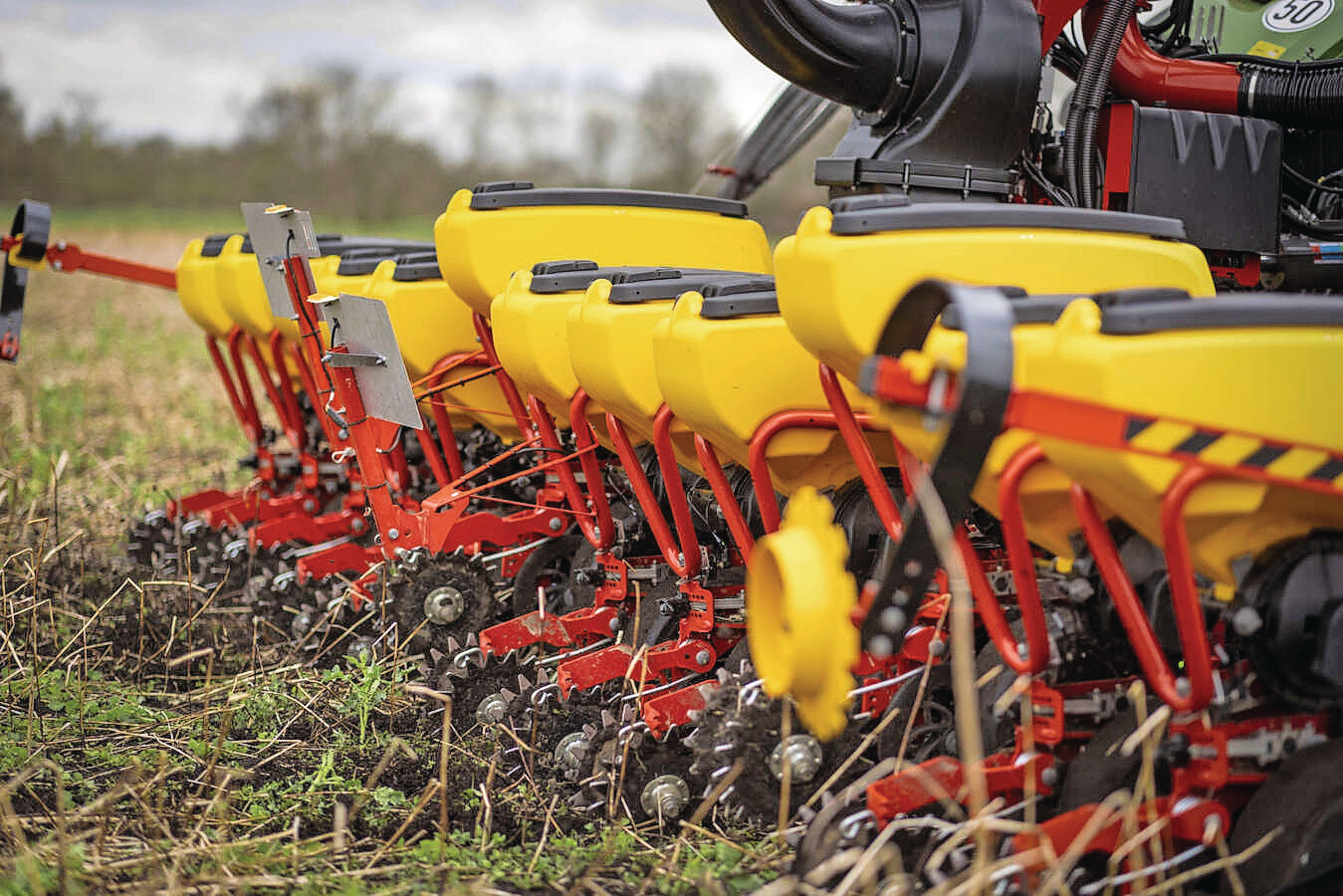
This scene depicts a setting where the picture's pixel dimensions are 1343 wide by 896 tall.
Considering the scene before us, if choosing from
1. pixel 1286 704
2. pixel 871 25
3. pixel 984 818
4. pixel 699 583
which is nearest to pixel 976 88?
pixel 871 25

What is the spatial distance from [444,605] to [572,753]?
0.87 m

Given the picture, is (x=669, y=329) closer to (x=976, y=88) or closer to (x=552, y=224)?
(x=976, y=88)

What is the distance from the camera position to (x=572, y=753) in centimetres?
312

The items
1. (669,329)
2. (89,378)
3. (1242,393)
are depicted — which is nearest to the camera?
(1242,393)

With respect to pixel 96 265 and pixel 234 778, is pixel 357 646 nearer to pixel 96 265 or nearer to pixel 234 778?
pixel 234 778

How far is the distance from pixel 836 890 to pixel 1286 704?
810 mm

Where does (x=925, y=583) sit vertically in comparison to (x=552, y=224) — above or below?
below

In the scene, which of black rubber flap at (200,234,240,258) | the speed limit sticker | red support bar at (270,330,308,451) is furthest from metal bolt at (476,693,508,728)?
the speed limit sticker

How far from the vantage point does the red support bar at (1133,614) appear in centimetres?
208

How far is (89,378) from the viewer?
9594mm

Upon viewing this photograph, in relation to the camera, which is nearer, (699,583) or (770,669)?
(770,669)

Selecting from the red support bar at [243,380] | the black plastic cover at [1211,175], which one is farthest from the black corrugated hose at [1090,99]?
the red support bar at [243,380]

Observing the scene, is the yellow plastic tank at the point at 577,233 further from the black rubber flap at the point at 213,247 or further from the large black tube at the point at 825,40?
the black rubber flap at the point at 213,247

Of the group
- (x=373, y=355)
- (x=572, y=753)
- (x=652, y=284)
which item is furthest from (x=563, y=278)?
(x=572, y=753)
